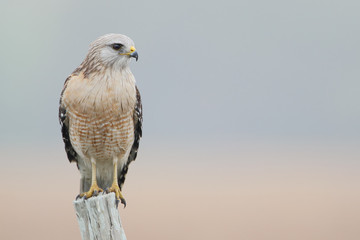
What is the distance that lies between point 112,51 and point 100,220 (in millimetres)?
1848

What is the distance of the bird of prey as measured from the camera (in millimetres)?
4855

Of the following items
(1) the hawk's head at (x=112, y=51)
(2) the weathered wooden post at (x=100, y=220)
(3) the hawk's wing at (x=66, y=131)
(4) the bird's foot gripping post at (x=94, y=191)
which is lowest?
(2) the weathered wooden post at (x=100, y=220)

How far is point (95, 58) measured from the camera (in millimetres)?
4945

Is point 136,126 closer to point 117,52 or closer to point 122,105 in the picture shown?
point 122,105

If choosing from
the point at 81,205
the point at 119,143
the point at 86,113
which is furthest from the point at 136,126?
the point at 81,205

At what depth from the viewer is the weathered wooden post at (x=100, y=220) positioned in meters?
3.67

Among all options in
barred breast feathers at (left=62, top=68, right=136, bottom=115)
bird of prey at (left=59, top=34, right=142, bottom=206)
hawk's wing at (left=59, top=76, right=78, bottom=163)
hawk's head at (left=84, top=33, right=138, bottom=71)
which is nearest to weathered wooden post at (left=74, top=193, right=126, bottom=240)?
bird of prey at (left=59, top=34, right=142, bottom=206)

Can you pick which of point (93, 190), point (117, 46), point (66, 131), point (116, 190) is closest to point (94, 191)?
point (93, 190)

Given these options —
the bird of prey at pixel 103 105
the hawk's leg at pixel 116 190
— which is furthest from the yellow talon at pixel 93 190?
the hawk's leg at pixel 116 190

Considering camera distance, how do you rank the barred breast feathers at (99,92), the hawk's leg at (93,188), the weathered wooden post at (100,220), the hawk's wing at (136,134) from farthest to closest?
the hawk's wing at (136,134)
the hawk's leg at (93,188)
the barred breast feathers at (99,92)
the weathered wooden post at (100,220)

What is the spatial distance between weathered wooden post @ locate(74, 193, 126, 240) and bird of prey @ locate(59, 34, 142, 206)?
3.36 feet

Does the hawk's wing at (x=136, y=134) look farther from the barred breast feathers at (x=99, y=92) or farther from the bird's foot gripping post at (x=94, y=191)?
the bird's foot gripping post at (x=94, y=191)

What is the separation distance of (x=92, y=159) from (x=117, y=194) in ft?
1.78

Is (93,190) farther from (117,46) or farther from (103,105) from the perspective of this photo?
(117,46)
